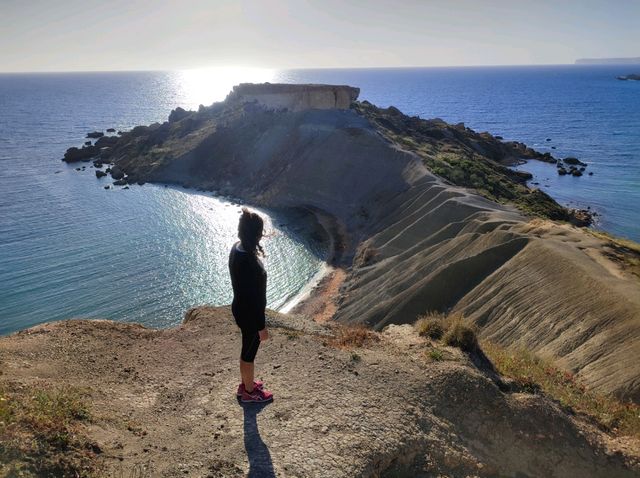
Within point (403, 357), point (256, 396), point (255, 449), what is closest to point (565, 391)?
point (403, 357)

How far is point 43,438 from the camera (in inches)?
273

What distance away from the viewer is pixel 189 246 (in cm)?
4166

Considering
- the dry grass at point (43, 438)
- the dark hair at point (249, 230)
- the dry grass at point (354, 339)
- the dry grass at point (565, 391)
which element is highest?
the dark hair at point (249, 230)

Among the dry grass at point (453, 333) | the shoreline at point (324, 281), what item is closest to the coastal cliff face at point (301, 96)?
the shoreline at point (324, 281)

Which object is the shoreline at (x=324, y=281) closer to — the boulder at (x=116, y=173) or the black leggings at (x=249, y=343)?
the black leggings at (x=249, y=343)

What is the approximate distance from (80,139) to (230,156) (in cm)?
5072

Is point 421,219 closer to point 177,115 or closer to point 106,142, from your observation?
point 177,115

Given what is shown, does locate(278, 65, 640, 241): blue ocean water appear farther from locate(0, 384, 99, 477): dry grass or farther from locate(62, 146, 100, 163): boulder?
locate(62, 146, 100, 163): boulder

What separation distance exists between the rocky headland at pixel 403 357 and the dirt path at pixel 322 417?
0.03 m

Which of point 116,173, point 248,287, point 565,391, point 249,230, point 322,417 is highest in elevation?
point 249,230

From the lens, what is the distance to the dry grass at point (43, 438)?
21.0ft

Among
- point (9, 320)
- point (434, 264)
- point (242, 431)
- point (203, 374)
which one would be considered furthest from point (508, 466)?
point (9, 320)

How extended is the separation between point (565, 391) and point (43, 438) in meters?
10.2

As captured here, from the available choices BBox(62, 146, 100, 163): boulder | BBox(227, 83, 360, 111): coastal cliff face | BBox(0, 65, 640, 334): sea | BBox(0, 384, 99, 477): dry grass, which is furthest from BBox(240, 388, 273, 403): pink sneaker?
BBox(62, 146, 100, 163): boulder
